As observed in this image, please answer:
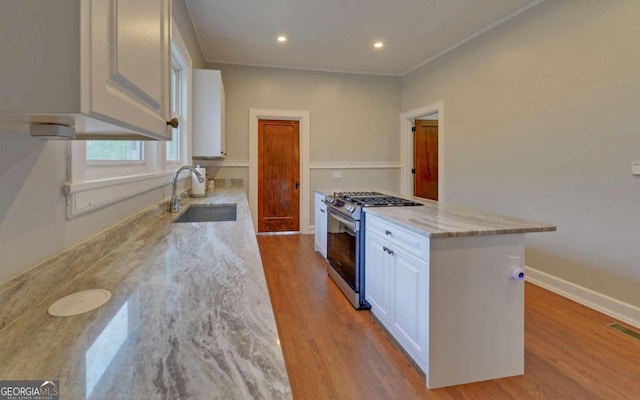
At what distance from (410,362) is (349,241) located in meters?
1.14

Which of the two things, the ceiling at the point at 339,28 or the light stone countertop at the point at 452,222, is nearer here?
the light stone countertop at the point at 452,222

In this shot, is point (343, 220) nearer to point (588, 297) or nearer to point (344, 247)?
point (344, 247)

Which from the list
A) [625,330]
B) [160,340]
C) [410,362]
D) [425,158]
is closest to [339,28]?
[425,158]

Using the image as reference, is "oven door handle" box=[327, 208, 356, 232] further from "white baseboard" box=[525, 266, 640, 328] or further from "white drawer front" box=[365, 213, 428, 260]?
"white baseboard" box=[525, 266, 640, 328]

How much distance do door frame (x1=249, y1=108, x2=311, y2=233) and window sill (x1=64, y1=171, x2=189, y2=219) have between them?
337cm

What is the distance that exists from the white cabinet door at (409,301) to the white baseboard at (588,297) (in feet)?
6.20

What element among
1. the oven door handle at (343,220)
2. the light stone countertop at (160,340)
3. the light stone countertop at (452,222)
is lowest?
the light stone countertop at (160,340)

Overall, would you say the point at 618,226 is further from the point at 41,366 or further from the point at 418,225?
the point at 41,366

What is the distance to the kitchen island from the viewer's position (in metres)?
1.71

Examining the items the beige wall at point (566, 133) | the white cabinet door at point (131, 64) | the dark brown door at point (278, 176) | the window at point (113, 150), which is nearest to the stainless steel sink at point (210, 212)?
the window at point (113, 150)

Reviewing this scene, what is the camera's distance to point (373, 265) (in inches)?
96.5

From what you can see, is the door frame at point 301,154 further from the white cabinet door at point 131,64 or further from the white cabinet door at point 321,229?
the white cabinet door at point 131,64

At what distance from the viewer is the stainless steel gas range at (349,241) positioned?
8.70ft

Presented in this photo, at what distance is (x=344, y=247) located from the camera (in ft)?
9.91
